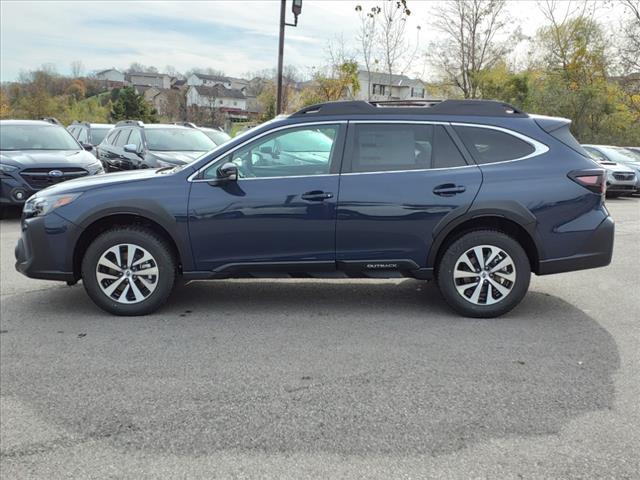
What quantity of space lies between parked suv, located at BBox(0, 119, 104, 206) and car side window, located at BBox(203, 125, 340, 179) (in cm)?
658

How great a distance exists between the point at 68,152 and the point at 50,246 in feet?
22.9

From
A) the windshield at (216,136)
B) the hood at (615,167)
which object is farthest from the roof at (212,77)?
the windshield at (216,136)

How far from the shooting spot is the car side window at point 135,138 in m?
11.6

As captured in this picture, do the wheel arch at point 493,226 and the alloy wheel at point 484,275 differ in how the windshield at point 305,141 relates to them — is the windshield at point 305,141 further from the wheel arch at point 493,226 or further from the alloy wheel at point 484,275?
the alloy wheel at point 484,275

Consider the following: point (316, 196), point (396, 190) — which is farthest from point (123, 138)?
point (396, 190)

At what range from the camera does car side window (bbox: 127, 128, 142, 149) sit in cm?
1156

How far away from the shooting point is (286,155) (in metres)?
4.96

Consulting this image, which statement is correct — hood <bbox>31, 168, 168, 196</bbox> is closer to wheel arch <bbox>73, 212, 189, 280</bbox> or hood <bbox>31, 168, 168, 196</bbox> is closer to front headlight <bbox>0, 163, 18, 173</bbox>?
wheel arch <bbox>73, 212, 189, 280</bbox>

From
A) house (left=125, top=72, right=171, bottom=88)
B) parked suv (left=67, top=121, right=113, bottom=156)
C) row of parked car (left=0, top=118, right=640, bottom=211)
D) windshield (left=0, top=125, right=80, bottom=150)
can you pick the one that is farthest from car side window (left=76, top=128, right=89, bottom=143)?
house (left=125, top=72, right=171, bottom=88)

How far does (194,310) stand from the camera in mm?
5262

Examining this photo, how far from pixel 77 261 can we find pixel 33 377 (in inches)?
59.2

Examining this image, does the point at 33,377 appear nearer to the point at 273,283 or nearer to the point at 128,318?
the point at 128,318

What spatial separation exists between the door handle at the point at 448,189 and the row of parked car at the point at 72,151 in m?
4.88

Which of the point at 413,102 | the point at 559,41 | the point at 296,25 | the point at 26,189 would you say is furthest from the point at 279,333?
the point at 559,41
